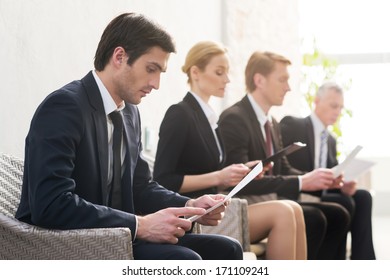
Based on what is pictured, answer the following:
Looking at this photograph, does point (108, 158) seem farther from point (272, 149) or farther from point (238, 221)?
point (272, 149)

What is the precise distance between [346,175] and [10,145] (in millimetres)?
2212

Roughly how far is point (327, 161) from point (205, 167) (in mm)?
1671

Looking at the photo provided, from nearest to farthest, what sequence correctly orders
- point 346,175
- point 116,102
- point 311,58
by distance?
1. point 116,102
2. point 346,175
3. point 311,58

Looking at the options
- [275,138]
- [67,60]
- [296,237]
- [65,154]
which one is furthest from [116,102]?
[275,138]

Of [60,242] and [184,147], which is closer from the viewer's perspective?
[60,242]

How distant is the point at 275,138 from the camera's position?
3811 mm

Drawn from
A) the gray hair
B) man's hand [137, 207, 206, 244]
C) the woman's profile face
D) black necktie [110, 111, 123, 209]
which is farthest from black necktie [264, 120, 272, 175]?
man's hand [137, 207, 206, 244]

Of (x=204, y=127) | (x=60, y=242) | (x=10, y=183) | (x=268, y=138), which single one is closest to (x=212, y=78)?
(x=204, y=127)

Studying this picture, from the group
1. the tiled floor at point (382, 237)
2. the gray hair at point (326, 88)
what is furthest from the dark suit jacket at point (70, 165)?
the tiled floor at point (382, 237)

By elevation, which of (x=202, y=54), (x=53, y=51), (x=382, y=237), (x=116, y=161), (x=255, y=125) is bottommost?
(x=382, y=237)

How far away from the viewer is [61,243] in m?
1.92

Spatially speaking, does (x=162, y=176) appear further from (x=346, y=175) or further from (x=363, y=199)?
(x=363, y=199)

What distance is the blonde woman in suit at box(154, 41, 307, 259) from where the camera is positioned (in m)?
2.99

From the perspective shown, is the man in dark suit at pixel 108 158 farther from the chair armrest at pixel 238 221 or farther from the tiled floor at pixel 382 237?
the tiled floor at pixel 382 237
